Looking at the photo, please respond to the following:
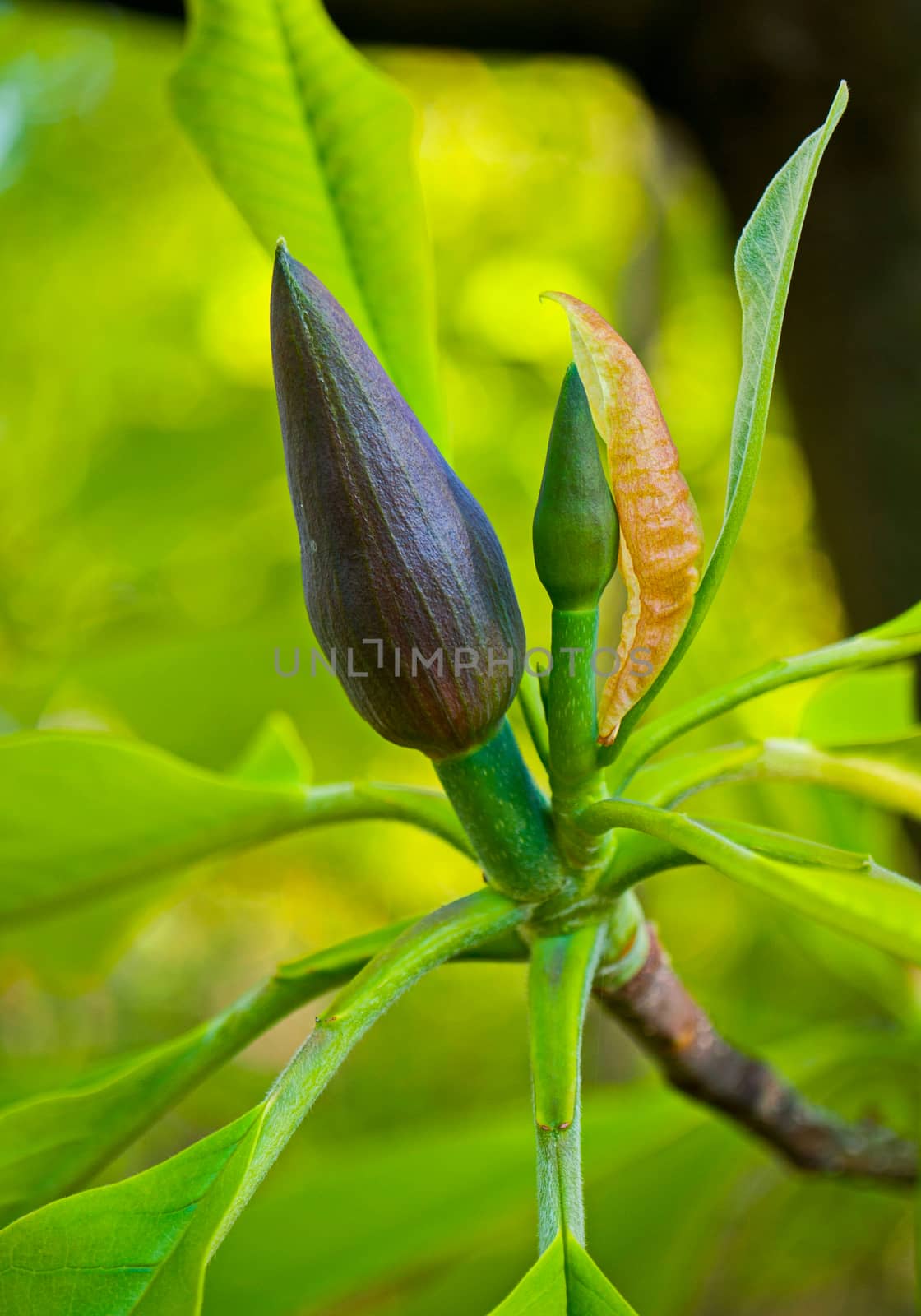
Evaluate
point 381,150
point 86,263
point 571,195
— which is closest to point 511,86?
point 571,195

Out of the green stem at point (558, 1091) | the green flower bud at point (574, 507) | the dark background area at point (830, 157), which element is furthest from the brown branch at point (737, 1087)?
the dark background area at point (830, 157)

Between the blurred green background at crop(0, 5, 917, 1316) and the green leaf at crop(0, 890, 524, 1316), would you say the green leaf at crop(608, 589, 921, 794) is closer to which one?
the green leaf at crop(0, 890, 524, 1316)

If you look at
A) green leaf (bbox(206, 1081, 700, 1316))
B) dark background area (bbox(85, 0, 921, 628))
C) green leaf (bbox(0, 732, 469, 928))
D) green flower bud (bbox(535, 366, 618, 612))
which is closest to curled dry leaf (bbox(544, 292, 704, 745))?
green flower bud (bbox(535, 366, 618, 612))

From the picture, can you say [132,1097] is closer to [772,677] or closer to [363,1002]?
[363,1002]

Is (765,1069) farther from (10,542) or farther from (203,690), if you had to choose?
(10,542)

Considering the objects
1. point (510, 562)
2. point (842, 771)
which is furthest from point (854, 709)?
point (510, 562)
